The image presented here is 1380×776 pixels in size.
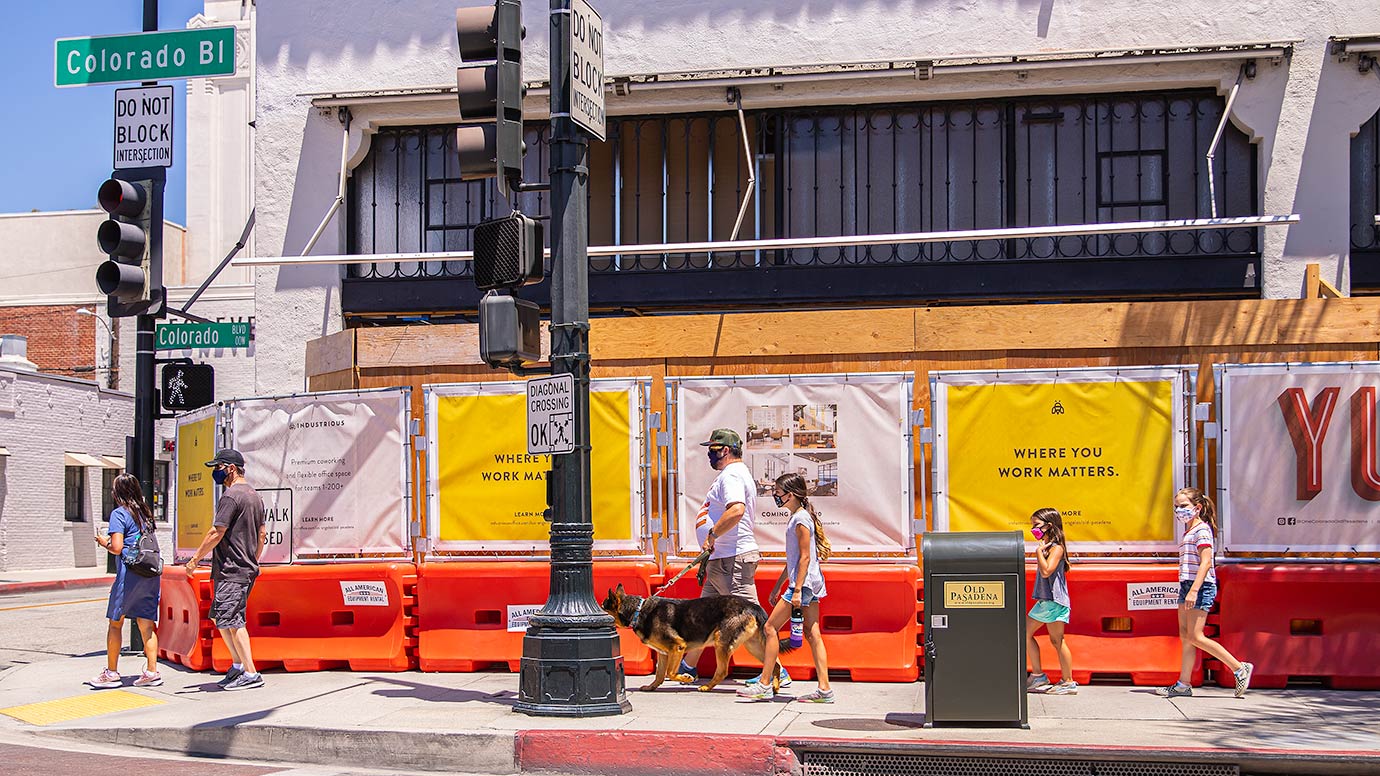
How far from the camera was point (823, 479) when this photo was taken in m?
11.5

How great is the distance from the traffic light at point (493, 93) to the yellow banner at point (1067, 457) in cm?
427

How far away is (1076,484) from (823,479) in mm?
2047

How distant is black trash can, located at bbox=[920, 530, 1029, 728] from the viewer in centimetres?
882

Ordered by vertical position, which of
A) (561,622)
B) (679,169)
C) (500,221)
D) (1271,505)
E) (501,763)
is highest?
(679,169)

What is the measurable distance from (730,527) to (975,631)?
2.35m

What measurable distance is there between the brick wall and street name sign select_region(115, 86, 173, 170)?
27.2 meters

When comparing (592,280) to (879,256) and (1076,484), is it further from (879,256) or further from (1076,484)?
(1076,484)

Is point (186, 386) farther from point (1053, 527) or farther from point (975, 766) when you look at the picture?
point (975, 766)

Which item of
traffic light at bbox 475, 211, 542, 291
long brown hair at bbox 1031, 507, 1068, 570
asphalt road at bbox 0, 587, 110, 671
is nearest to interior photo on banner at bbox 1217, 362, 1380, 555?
long brown hair at bbox 1031, 507, 1068, 570

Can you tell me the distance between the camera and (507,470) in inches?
473

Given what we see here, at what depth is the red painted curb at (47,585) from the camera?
83.5 feet

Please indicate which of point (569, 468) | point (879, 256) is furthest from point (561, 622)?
point (879, 256)

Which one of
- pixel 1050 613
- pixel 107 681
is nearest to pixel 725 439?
pixel 1050 613

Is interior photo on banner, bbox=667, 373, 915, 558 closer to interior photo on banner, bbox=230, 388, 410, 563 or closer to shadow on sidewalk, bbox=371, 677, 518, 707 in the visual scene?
shadow on sidewalk, bbox=371, 677, 518, 707
